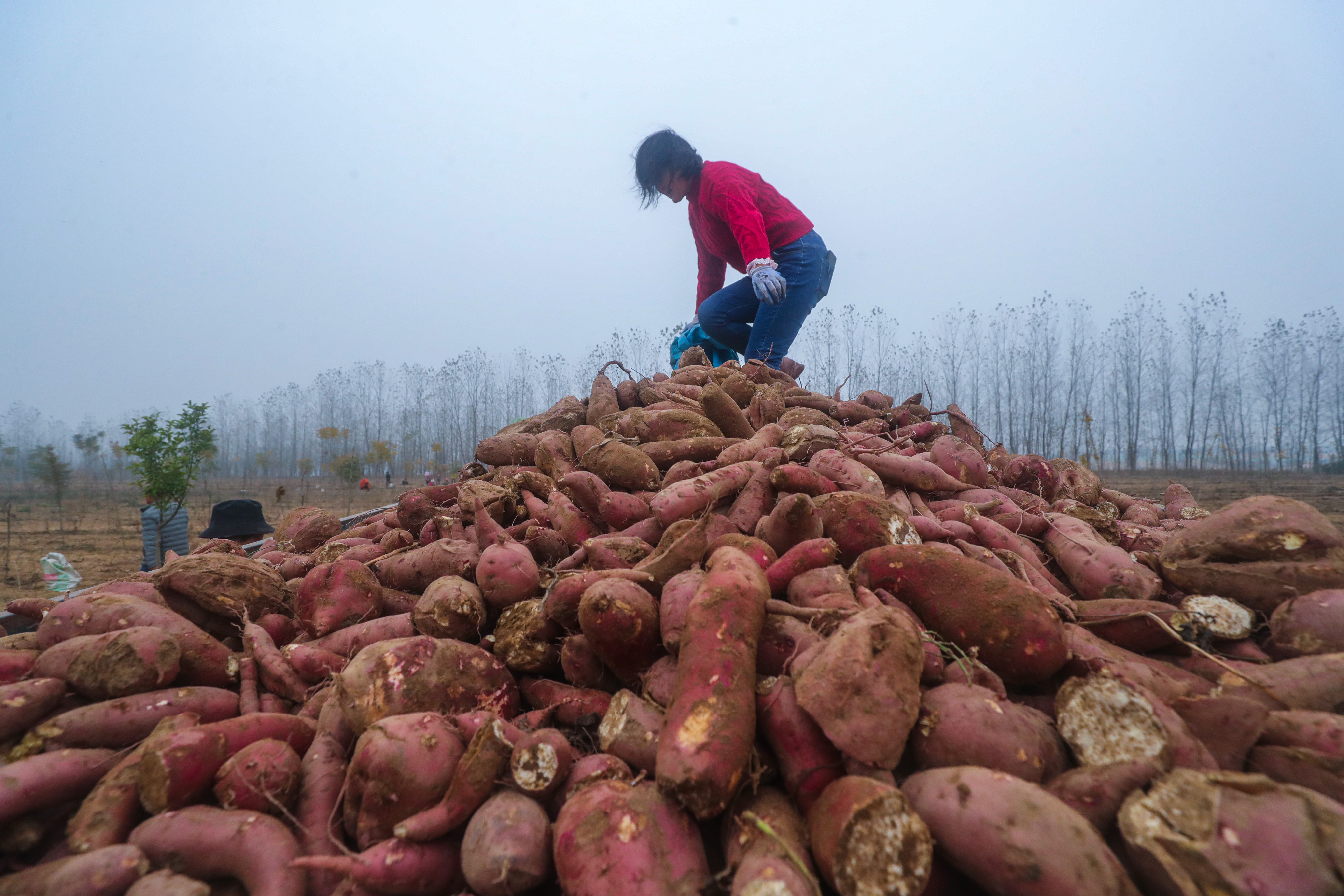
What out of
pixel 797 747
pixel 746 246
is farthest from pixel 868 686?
pixel 746 246

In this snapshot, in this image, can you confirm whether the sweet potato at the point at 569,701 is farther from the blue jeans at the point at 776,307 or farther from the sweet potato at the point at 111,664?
the blue jeans at the point at 776,307

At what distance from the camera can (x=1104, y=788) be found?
124 centimetres

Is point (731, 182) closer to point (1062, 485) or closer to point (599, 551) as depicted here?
point (1062, 485)

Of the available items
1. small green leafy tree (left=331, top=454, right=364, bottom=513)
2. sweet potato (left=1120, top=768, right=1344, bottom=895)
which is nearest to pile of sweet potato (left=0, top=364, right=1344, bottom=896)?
sweet potato (left=1120, top=768, right=1344, bottom=895)

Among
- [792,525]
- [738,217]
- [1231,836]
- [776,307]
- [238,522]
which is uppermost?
[738,217]

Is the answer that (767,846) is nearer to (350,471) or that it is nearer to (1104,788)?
(1104,788)

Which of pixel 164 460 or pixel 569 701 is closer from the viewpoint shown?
pixel 569 701

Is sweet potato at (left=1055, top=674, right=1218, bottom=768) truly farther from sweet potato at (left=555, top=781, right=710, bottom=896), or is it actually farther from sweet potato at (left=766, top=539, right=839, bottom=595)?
sweet potato at (left=555, top=781, right=710, bottom=896)

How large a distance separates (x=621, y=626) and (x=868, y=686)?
2.43 feet

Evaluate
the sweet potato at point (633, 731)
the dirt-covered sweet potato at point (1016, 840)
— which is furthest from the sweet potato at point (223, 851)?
the dirt-covered sweet potato at point (1016, 840)

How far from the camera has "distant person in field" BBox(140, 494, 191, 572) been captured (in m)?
7.14

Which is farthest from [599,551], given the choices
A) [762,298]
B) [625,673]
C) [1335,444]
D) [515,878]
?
[1335,444]

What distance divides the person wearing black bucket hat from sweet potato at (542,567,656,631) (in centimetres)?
516

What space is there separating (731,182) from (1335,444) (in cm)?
3180
